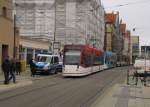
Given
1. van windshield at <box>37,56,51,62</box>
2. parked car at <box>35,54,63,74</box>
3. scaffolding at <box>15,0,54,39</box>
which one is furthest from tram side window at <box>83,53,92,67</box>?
scaffolding at <box>15,0,54,39</box>

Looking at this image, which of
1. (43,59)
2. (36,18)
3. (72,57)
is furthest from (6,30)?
(36,18)

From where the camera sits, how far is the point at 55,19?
89375mm

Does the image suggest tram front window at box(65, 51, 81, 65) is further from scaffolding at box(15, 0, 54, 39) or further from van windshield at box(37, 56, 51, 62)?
scaffolding at box(15, 0, 54, 39)

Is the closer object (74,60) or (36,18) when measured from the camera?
(74,60)

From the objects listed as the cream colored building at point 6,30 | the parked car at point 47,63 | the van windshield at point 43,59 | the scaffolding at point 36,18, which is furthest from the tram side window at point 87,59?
the scaffolding at point 36,18

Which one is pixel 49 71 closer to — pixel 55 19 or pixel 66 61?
pixel 66 61

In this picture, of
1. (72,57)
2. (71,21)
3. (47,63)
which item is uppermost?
(71,21)

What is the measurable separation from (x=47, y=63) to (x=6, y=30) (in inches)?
219

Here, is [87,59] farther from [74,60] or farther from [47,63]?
[47,63]

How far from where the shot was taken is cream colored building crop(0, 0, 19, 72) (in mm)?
46656

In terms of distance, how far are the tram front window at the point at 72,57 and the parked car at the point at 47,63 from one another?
452 centimetres

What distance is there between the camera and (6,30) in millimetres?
48000

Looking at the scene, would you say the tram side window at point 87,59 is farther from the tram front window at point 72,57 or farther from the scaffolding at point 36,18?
the scaffolding at point 36,18

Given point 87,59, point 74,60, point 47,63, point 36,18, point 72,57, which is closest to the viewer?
point 74,60
